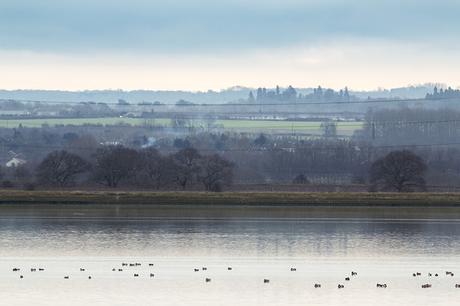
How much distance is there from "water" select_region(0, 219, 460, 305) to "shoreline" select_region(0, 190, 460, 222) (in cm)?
309

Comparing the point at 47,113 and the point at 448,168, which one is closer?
the point at 448,168

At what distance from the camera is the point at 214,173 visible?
2181 inches

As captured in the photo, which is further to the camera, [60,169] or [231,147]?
[231,147]

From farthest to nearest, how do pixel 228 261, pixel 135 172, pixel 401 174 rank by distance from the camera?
pixel 135 172 → pixel 401 174 → pixel 228 261

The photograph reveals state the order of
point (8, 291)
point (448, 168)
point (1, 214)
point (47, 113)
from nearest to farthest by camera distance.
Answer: point (8, 291) → point (1, 214) → point (448, 168) → point (47, 113)

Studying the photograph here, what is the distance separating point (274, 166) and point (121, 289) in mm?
48253

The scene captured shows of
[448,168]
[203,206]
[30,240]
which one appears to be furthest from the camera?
[448,168]

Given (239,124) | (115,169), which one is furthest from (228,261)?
(239,124)

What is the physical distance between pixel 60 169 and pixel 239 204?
10593mm

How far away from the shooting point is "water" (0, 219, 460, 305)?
81.9 ft

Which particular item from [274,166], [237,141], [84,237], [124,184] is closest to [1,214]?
[84,237]

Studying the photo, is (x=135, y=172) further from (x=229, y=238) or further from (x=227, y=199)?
(x=229, y=238)

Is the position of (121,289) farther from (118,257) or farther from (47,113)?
(47,113)

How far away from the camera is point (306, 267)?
2970 centimetres
